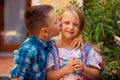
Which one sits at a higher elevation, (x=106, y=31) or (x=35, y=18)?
(x=35, y=18)

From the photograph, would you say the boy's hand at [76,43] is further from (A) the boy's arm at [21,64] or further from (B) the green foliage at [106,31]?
(B) the green foliage at [106,31]

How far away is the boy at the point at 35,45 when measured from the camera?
2.93 metres

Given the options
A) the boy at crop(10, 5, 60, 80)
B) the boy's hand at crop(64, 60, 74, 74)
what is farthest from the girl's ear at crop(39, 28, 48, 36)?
the boy's hand at crop(64, 60, 74, 74)

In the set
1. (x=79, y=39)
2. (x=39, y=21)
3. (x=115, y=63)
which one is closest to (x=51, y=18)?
(x=39, y=21)

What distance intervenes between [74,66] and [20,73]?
42cm

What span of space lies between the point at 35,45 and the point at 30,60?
0.13 meters

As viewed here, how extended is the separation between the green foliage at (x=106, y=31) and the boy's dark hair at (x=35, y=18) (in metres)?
1.09

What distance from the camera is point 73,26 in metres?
3.18

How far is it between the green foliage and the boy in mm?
1052

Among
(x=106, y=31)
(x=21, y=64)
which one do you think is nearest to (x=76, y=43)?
(x=21, y=64)

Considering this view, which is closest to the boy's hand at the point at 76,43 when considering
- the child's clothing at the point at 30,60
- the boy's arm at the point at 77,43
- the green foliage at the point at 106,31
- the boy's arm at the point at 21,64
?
the boy's arm at the point at 77,43

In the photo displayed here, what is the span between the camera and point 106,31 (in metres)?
4.19

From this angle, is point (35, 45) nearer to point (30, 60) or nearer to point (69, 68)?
point (30, 60)

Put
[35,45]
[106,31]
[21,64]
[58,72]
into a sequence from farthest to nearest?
[106,31]
[58,72]
[35,45]
[21,64]
